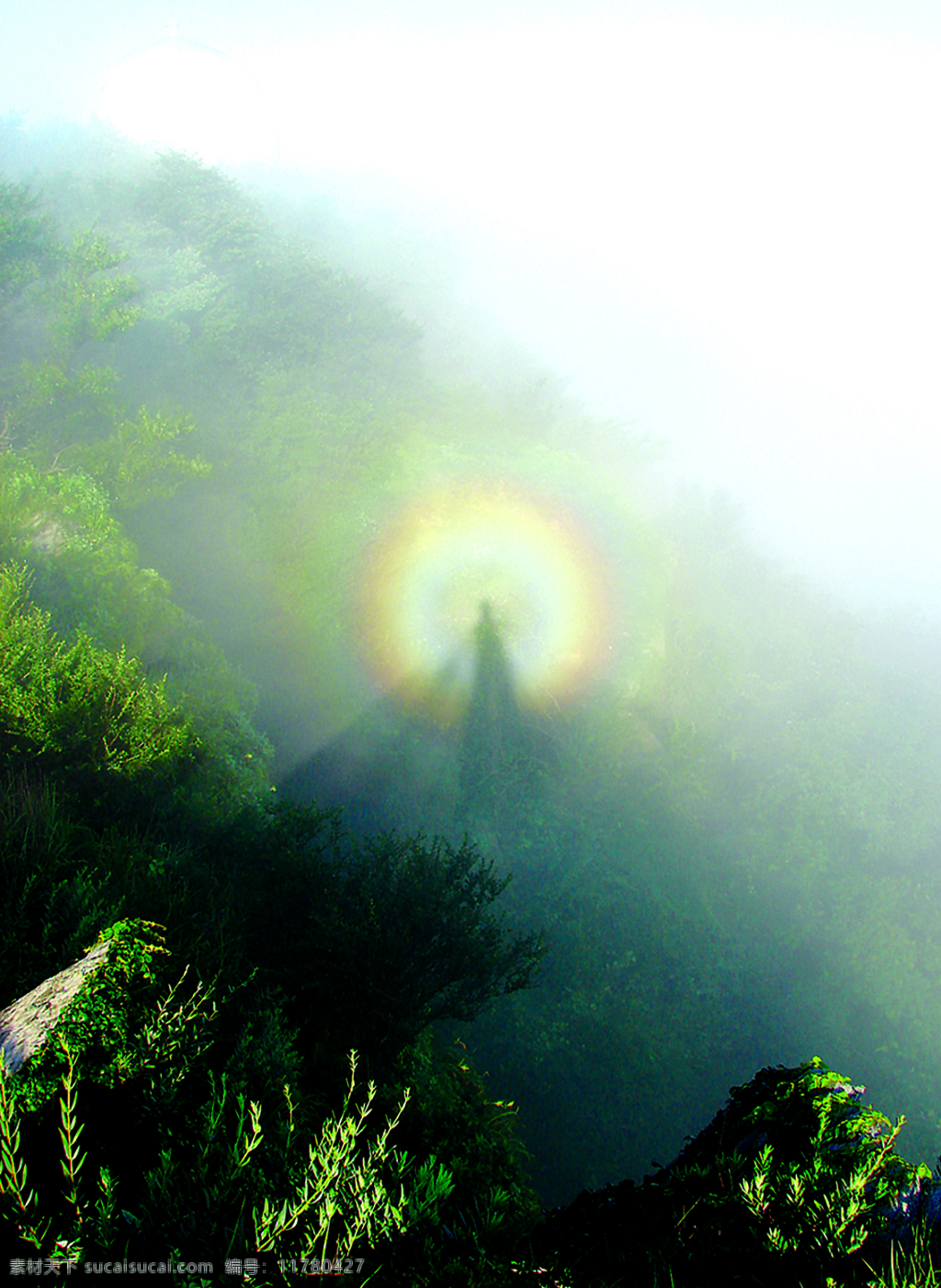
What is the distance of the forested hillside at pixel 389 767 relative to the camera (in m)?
6.45

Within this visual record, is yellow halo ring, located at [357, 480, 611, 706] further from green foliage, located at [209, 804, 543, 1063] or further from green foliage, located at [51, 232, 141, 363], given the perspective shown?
green foliage, located at [209, 804, 543, 1063]

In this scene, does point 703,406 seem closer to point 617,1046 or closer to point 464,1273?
point 617,1046

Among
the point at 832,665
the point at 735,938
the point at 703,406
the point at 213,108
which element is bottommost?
the point at 735,938

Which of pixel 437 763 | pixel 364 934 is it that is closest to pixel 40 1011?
pixel 364 934

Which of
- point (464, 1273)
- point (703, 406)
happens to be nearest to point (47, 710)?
point (464, 1273)

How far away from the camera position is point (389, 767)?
22.8 metres

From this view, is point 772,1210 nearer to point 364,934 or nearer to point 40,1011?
point 40,1011

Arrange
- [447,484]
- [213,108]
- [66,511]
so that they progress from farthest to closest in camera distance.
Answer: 1. [213,108]
2. [447,484]
3. [66,511]

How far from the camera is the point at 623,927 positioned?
21031 millimetres

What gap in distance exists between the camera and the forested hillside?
6453 millimetres

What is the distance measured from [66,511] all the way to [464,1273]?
1968cm

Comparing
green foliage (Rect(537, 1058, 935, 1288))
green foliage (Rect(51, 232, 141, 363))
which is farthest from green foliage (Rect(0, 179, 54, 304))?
green foliage (Rect(537, 1058, 935, 1288))

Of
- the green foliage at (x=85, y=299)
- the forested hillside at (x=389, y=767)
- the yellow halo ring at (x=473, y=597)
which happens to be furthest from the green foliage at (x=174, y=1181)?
the green foliage at (x=85, y=299)

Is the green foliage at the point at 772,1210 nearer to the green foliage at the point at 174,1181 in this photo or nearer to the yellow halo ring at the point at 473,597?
the green foliage at the point at 174,1181
